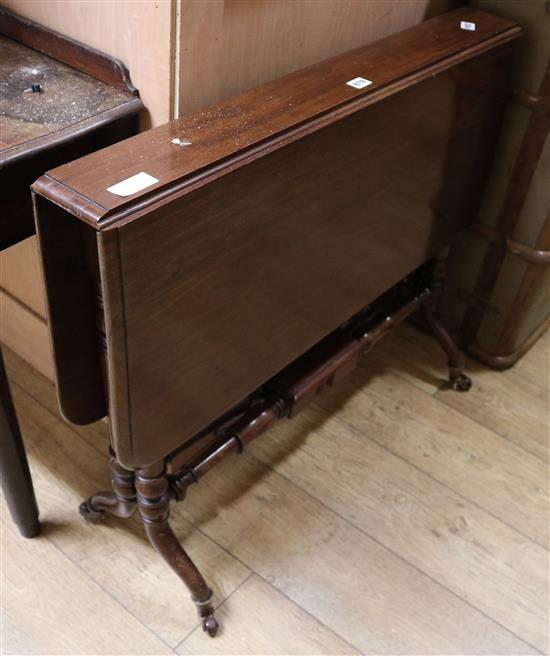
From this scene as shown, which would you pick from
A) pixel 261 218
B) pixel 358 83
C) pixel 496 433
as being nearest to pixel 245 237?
pixel 261 218

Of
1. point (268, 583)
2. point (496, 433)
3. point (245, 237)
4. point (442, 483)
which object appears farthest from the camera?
point (496, 433)

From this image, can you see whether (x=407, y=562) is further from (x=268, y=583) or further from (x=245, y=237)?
(x=245, y=237)

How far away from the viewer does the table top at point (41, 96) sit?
0.91 meters

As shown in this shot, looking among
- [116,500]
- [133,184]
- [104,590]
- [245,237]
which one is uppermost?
[133,184]

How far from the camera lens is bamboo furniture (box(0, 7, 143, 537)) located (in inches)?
35.0

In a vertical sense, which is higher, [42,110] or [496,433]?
[42,110]

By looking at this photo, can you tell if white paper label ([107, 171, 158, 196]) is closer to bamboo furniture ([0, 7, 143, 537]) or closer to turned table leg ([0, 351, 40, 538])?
bamboo furniture ([0, 7, 143, 537])

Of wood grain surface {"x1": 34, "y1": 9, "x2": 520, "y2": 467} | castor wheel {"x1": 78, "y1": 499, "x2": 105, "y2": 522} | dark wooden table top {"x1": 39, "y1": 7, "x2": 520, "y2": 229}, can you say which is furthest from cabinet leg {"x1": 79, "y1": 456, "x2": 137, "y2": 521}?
dark wooden table top {"x1": 39, "y1": 7, "x2": 520, "y2": 229}

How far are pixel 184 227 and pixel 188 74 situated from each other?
249mm

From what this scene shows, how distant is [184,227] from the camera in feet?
2.71

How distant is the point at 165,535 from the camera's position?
1.17m

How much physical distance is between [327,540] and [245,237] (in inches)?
26.5

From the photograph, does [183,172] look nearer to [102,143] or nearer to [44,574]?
[102,143]

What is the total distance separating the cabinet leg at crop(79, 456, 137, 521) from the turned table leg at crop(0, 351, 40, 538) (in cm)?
9
